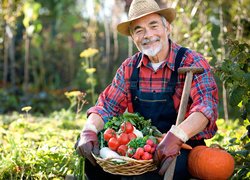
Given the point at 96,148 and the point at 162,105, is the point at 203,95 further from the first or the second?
the point at 96,148

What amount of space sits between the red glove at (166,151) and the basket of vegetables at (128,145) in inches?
1.8

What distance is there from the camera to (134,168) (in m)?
2.83

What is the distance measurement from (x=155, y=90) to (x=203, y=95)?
0.35m

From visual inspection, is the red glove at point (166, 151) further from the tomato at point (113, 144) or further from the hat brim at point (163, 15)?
the hat brim at point (163, 15)

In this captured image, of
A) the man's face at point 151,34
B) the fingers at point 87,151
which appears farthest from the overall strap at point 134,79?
the fingers at point 87,151

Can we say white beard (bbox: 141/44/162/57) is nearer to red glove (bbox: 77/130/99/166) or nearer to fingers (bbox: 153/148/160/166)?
red glove (bbox: 77/130/99/166)

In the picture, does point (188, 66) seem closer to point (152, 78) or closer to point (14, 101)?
point (152, 78)

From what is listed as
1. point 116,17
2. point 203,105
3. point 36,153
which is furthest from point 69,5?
point 203,105

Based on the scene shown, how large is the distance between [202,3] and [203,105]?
11.7 feet

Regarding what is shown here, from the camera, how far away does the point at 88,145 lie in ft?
10.3

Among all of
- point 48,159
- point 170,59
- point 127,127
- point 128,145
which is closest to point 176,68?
point 170,59

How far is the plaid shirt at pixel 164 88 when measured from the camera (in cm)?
314

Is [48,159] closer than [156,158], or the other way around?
[156,158]

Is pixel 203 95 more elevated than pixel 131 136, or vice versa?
pixel 203 95
